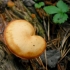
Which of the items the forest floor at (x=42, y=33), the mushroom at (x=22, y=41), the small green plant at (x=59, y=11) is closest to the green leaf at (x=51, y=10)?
the small green plant at (x=59, y=11)

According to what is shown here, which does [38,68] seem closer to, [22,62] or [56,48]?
[22,62]

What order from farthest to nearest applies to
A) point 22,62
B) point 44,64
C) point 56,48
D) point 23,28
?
point 56,48 < point 44,64 < point 22,62 < point 23,28

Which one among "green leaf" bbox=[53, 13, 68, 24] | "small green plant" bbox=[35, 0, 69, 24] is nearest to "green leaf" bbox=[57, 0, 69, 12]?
"small green plant" bbox=[35, 0, 69, 24]

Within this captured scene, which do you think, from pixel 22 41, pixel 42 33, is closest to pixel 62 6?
pixel 42 33

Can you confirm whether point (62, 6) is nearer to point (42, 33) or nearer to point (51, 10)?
point (51, 10)

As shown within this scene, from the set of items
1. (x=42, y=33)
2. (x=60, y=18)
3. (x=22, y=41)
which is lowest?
(x=42, y=33)

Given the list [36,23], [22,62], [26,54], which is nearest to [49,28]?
[36,23]

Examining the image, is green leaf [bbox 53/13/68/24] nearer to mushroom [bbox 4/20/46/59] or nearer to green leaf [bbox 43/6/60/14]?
green leaf [bbox 43/6/60/14]
